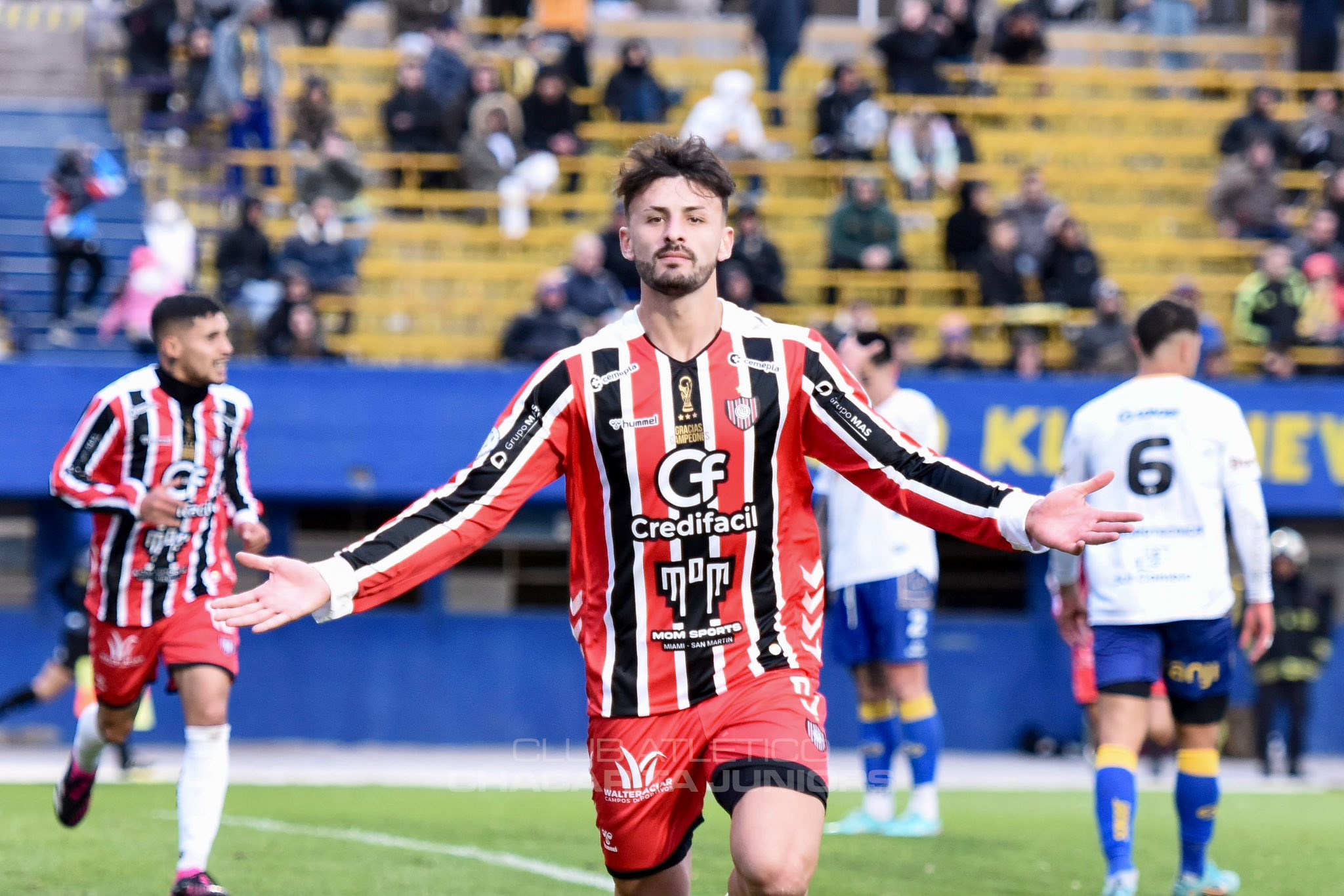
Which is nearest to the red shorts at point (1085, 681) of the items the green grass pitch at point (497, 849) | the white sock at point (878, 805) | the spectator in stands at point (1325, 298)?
the green grass pitch at point (497, 849)

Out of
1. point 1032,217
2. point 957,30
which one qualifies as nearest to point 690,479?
point 1032,217

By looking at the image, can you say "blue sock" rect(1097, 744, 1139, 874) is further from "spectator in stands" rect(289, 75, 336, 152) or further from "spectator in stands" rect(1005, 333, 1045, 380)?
"spectator in stands" rect(289, 75, 336, 152)

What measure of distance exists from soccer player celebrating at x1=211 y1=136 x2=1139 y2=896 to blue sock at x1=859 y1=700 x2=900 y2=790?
15.9 ft

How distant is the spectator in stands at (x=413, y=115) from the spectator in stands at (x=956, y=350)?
543 cm

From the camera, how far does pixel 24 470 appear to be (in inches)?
620

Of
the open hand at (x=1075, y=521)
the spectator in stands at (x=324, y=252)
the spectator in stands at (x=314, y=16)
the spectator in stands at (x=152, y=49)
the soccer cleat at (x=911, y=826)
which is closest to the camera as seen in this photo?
the open hand at (x=1075, y=521)

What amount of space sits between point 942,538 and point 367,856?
983 cm

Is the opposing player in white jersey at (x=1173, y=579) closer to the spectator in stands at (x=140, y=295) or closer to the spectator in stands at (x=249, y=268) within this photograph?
the spectator in stands at (x=249, y=268)

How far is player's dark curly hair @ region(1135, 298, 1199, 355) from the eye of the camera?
789 centimetres

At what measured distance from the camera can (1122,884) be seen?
7.62 m

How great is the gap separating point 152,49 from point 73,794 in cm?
1214

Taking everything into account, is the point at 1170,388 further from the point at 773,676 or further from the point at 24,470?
the point at 24,470

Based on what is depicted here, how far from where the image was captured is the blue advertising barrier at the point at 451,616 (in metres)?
16.1

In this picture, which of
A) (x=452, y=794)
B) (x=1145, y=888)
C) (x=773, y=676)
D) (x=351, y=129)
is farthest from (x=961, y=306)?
(x=773, y=676)
